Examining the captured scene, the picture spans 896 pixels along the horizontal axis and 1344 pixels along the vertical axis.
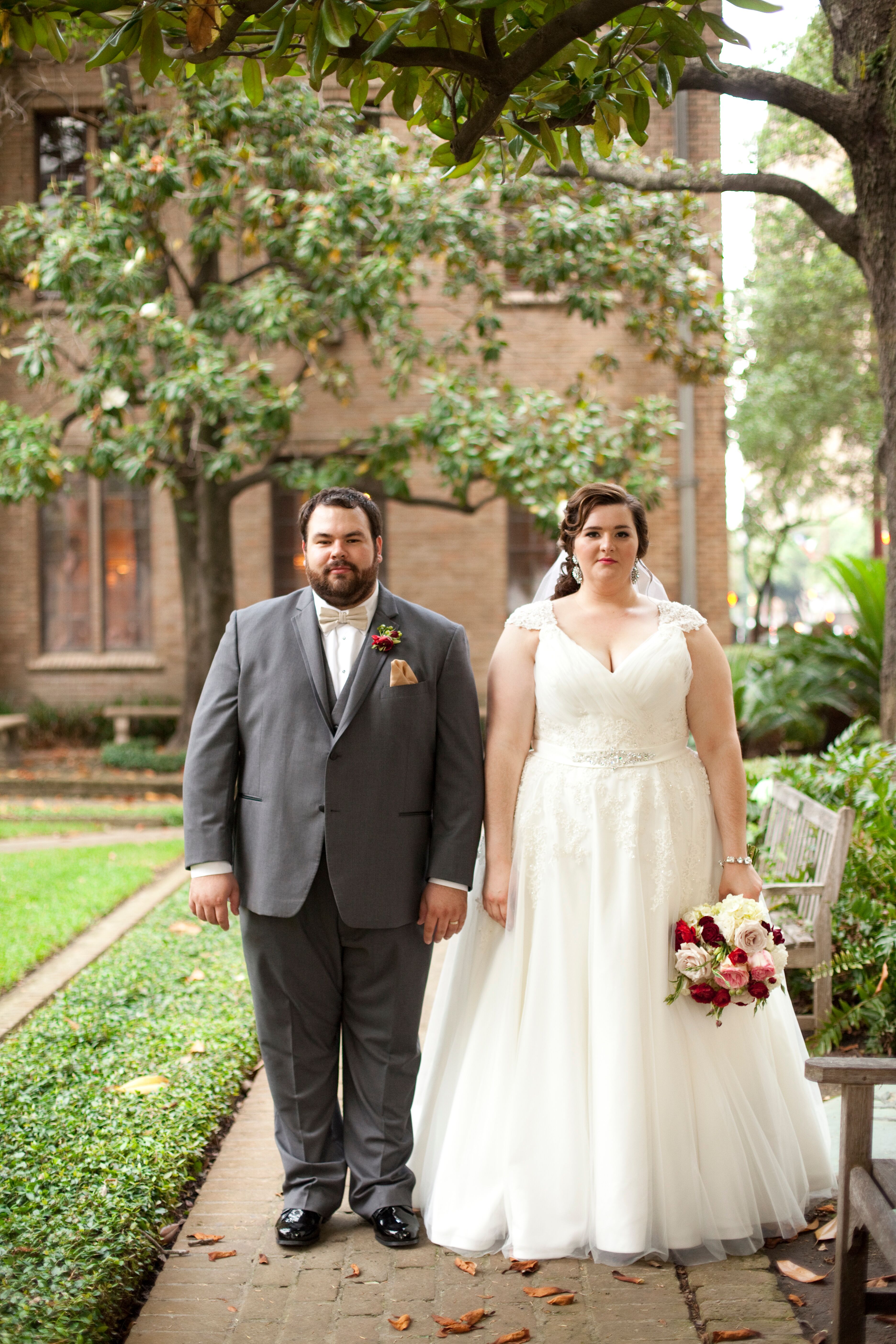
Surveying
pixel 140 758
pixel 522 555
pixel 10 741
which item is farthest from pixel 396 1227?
pixel 522 555

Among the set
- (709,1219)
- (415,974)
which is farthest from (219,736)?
(709,1219)

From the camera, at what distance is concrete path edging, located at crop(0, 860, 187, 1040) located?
5629mm

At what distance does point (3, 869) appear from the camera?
8656 millimetres

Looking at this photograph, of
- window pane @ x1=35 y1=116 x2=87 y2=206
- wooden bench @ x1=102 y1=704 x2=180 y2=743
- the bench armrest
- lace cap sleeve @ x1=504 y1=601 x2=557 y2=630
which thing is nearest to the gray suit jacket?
lace cap sleeve @ x1=504 y1=601 x2=557 y2=630

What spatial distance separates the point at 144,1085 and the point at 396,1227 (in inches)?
61.1

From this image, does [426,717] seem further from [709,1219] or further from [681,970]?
[709,1219]

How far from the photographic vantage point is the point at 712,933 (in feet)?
11.2

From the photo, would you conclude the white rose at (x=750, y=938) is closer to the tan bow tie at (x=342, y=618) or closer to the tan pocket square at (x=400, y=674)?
the tan pocket square at (x=400, y=674)

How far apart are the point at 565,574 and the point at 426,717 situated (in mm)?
800

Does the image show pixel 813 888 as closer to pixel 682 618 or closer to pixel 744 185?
pixel 682 618

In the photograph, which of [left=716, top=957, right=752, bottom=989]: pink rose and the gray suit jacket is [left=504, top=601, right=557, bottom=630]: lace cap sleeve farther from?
[left=716, top=957, right=752, bottom=989]: pink rose

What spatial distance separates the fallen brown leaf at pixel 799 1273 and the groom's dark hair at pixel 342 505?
2.45 meters

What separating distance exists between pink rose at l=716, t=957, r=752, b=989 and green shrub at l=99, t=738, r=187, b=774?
10.6 metres

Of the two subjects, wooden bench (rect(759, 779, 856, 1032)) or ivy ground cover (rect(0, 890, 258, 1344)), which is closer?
ivy ground cover (rect(0, 890, 258, 1344))
